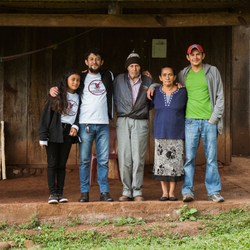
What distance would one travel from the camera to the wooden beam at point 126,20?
170 inches

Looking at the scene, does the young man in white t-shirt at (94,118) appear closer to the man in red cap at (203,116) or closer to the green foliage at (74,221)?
the green foliage at (74,221)

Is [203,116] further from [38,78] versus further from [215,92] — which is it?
[38,78]

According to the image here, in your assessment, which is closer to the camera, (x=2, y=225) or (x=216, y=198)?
(x=2, y=225)

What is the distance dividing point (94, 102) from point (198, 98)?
4.02ft

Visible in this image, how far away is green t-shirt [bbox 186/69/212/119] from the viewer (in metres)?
3.90

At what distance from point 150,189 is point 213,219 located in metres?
1.39

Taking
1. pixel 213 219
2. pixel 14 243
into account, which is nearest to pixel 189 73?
pixel 213 219

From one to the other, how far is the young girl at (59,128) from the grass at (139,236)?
42 cm

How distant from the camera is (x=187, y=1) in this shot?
14.9ft

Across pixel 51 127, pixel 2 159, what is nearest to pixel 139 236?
pixel 51 127

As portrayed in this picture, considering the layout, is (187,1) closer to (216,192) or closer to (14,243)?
(216,192)

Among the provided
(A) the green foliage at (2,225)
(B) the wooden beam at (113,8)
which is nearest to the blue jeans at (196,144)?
(B) the wooden beam at (113,8)

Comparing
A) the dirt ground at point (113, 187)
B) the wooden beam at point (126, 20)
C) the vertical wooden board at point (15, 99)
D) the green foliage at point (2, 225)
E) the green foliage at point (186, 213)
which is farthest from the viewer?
the vertical wooden board at point (15, 99)

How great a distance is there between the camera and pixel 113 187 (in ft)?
17.0
